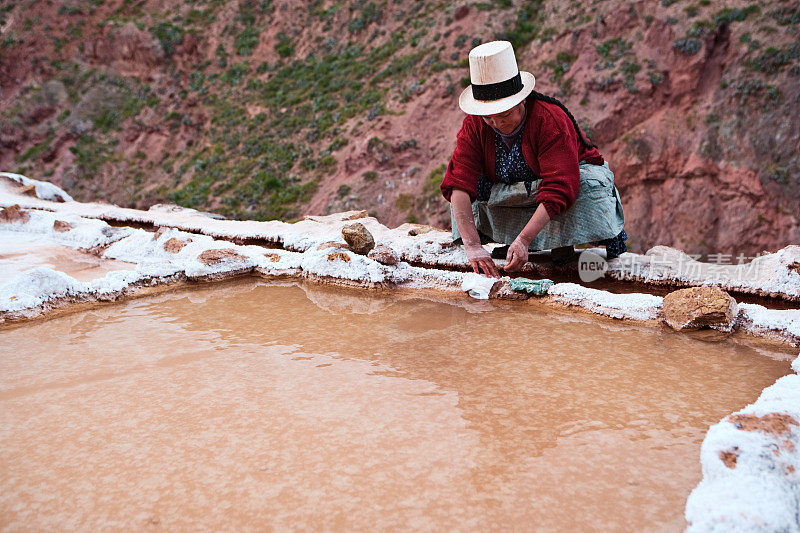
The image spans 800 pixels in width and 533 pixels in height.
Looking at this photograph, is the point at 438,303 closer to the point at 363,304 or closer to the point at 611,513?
the point at 363,304

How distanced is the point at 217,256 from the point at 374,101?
10.8m

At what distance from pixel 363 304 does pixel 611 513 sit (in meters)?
1.46

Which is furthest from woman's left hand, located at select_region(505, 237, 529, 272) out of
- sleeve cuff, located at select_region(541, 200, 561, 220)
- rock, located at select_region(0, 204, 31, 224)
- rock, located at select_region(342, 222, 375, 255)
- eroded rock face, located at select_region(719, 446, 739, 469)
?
rock, located at select_region(0, 204, 31, 224)

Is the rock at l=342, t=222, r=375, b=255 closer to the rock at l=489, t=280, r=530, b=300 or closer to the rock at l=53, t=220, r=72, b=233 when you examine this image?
the rock at l=489, t=280, r=530, b=300

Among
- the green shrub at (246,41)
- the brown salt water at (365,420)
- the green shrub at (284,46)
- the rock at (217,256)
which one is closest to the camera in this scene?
the brown salt water at (365,420)

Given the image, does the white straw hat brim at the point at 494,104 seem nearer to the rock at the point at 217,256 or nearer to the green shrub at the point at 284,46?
the rock at the point at 217,256

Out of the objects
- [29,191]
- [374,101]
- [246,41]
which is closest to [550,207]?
[29,191]

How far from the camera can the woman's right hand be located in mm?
2330

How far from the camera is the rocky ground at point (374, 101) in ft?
31.1

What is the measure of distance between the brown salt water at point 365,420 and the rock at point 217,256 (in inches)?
28.9

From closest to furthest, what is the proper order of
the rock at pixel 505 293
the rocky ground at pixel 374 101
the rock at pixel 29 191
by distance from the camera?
the rock at pixel 505 293, the rock at pixel 29 191, the rocky ground at pixel 374 101

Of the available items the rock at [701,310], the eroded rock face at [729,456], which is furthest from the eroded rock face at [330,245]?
the eroded rock face at [729,456]

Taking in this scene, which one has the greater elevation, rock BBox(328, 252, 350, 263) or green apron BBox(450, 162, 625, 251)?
green apron BBox(450, 162, 625, 251)

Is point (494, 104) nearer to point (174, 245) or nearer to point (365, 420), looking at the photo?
point (365, 420)
